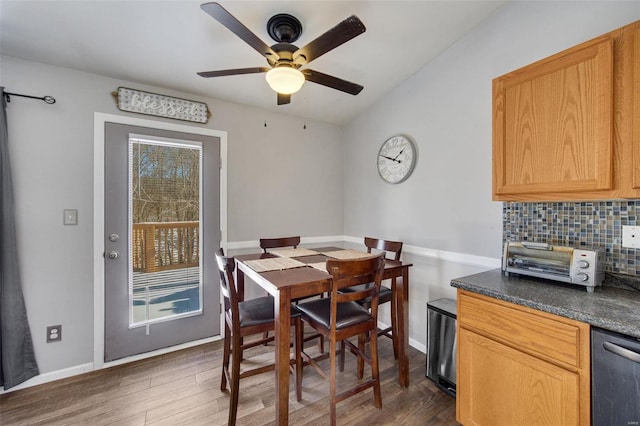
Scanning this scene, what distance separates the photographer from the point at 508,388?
133cm

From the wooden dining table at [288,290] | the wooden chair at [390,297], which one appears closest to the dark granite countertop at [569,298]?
the wooden dining table at [288,290]

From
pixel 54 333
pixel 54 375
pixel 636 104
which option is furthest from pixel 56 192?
pixel 636 104

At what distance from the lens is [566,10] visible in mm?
1722

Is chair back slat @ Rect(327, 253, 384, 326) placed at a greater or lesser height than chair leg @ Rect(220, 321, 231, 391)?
greater

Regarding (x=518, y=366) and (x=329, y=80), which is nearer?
(x=518, y=366)

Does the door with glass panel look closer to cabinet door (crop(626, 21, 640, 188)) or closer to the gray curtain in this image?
the gray curtain

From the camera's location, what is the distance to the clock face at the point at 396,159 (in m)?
2.71

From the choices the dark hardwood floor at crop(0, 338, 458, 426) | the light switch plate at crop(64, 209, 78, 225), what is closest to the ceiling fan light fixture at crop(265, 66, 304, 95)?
the light switch plate at crop(64, 209, 78, 225)

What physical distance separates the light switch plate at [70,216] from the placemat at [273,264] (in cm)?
146

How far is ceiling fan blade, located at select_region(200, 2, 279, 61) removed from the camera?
1227mm

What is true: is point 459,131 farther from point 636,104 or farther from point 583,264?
point 583,264

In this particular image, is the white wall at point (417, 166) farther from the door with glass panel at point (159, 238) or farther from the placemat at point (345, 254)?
the placemat at point (345, 254)

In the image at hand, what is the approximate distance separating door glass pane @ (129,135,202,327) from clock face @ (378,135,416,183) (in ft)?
6.35

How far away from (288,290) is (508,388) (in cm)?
120
